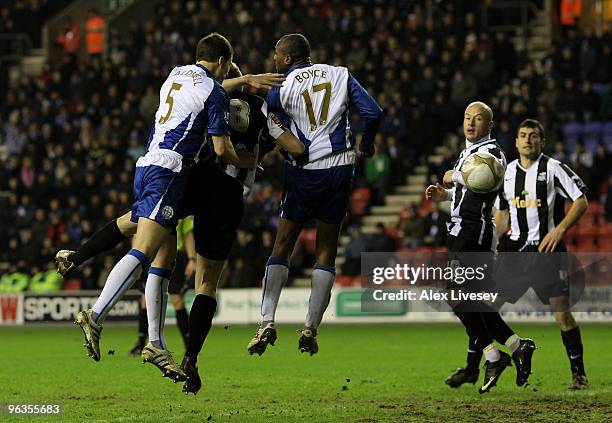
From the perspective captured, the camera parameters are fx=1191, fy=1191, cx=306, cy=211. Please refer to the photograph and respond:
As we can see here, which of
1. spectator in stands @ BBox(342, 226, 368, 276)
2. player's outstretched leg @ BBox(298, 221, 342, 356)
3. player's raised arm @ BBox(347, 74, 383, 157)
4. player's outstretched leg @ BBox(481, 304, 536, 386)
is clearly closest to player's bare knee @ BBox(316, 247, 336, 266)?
player's outstretched leg @ BBox(298, 221, 342, 356)

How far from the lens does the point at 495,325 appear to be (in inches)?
400

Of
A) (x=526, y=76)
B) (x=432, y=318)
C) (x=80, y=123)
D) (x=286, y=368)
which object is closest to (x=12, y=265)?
(x=80, y=123)

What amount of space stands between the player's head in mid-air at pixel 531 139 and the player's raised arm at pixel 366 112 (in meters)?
2.08

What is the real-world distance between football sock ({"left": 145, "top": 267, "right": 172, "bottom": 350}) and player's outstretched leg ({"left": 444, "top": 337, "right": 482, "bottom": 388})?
3010mm

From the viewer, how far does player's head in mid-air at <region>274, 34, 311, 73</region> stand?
9406 mm

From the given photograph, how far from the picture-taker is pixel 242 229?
22.8 meters

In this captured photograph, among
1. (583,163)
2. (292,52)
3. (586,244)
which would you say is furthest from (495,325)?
(583,163)

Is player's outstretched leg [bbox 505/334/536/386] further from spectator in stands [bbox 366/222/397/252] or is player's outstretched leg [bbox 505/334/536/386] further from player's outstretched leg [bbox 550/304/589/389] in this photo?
spectator in stands [bbox 366/222/397/252]

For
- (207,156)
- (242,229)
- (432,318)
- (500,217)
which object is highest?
(207,156)

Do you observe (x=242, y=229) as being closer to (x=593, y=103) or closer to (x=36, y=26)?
(x=593, y=103)

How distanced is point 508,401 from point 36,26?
25591mm

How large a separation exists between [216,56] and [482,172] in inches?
98.6

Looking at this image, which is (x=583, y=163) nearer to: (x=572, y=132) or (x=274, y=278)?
(x=572, y=132)

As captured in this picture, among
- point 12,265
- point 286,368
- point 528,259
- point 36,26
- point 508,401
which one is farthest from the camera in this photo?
point 36,26
